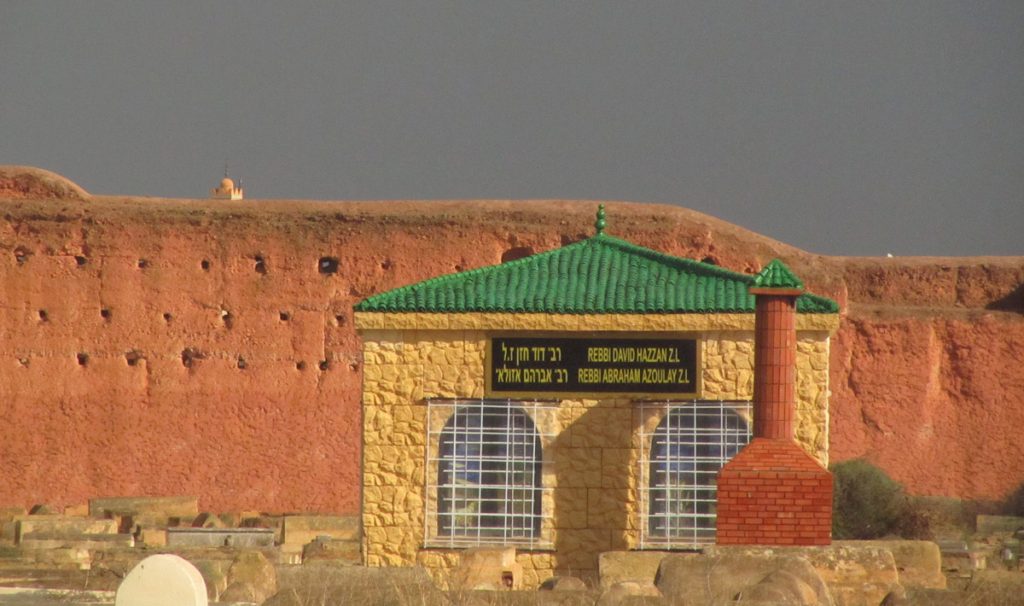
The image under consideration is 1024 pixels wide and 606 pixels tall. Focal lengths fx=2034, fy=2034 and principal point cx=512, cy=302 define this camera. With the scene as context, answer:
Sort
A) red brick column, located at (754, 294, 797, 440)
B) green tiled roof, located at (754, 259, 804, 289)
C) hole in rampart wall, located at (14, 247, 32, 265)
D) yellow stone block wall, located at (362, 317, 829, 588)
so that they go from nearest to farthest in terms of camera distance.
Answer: red brick column, located at (754, 294, 797, 440) → green tiled roof, located at (754, 259, 804, 289) → yellow stone block wall, located at (362, 317, 829, 588) → hole in rampart wall, located at (14, 247, 32, 265)

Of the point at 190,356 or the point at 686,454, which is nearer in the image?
the point at 686,454

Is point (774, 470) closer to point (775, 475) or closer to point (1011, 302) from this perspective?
point (775, 475)

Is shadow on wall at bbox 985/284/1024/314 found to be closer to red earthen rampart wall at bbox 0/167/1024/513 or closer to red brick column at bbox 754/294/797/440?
red earthen rampart wall at bbox 0/167/1024/513

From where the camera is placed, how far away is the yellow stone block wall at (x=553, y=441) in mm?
18297

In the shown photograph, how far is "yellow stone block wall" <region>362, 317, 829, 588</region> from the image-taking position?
720 inches

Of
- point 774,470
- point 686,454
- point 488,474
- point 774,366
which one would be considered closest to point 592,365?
point 686,454

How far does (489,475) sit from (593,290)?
196cm

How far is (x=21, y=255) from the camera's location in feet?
102

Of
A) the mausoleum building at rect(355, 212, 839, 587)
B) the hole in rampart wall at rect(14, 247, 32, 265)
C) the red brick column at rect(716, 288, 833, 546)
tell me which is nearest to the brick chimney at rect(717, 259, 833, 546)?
the red brick column at rect(716, 288, 833, 546)

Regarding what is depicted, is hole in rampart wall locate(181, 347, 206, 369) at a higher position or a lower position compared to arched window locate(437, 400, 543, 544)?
higher

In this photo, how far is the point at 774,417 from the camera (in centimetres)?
1719

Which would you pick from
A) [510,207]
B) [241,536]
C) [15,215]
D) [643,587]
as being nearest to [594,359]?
[643,587]

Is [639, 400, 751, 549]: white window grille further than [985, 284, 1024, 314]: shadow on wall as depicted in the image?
No

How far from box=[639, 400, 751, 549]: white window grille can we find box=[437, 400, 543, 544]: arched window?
1.02m
